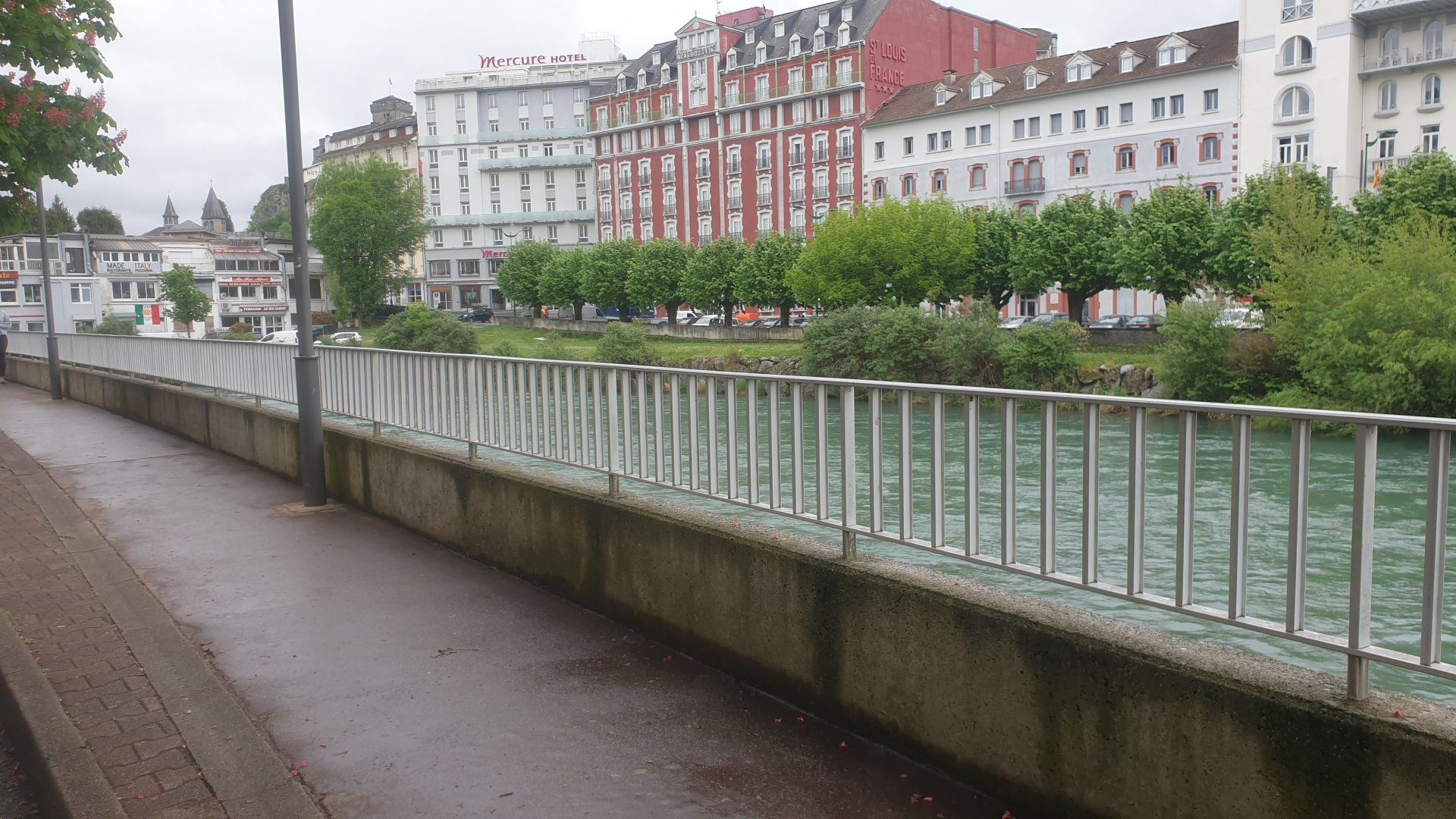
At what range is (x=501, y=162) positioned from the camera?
111438 millimetres

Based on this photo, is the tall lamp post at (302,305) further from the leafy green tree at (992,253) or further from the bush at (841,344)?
the leafy green tree at (992,253)

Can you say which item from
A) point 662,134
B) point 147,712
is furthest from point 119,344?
point 662,134

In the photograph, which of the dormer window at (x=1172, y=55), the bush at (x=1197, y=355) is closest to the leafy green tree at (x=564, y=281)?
the dormer window at (x=1172, y=55)

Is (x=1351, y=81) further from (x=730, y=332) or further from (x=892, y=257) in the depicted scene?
(x=730, y=332)

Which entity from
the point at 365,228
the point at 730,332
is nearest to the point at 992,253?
the point at 730,332

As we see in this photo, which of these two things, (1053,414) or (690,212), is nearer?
(1053,414)

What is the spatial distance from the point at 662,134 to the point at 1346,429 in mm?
94154

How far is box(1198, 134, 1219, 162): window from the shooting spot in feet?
200

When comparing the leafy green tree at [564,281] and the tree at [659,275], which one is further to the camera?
the leafy green tree at [564,281]

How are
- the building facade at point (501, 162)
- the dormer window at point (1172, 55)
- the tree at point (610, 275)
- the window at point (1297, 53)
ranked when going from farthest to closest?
the building facade at point (501, 162) → the tree at point (610, 275) → the dormer window at point (1172, 55) → the window at point (1297, 53)

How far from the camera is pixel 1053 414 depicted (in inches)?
160

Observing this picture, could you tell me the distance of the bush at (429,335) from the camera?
4988cm

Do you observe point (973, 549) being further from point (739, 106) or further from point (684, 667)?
point (739, 106)

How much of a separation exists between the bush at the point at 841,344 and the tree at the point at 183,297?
7495 centimetres
